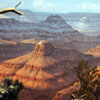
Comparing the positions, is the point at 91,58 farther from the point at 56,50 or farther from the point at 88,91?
the point at 88,91

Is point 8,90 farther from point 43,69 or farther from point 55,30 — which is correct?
point 55,30

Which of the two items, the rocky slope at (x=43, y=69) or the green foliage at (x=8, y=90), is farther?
the rocky slope at (x=43, y=69)

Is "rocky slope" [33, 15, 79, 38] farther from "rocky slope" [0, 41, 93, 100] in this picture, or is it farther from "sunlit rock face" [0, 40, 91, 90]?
"sunlit rock face" [0, 40, 91, 90]

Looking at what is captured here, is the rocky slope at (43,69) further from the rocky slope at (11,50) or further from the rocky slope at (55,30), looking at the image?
the rocky slope at (55,30)

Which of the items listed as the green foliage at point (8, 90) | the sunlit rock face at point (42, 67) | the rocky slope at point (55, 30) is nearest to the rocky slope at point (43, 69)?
the sunlit rock face at point (42, 67)

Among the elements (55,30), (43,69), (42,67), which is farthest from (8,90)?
(55,30)

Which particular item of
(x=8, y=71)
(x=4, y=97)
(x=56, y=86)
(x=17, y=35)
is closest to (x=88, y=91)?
(x=4, y=97)

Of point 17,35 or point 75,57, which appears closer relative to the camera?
point 75,57

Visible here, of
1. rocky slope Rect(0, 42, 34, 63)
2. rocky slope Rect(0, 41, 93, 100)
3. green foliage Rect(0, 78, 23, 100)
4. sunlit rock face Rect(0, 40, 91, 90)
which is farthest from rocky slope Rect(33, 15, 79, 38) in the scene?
green foliage Rect(0, 78, 23, 100)
